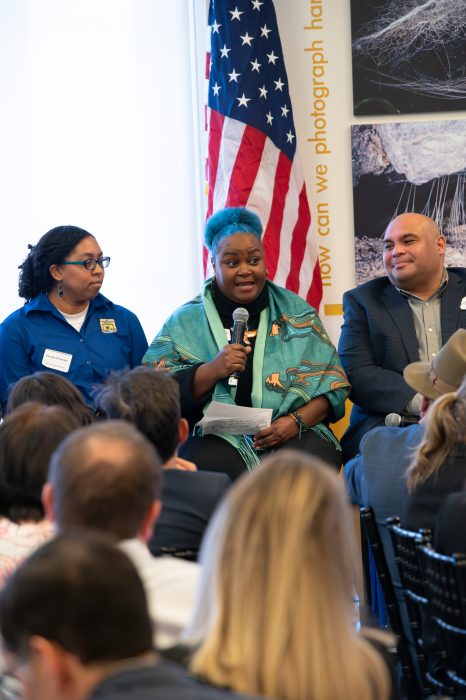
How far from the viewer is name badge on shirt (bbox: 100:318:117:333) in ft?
16.2

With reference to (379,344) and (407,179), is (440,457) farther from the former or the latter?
(407,179)

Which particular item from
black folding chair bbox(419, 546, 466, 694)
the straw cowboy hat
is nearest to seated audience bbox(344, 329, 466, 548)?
the straw cowboy hat

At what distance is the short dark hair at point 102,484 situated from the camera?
182 centimetres

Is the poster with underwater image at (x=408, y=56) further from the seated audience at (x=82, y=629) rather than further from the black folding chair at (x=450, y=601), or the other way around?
the seated audience at (x=82, y=629)

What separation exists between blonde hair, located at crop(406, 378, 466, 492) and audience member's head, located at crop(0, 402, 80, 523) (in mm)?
991

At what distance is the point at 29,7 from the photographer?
5.89 metres

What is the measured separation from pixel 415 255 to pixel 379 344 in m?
0.45

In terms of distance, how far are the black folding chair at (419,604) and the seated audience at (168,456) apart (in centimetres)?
50

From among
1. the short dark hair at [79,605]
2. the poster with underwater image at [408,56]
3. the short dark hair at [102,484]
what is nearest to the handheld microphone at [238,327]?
the poster with underwater image at [408,56]

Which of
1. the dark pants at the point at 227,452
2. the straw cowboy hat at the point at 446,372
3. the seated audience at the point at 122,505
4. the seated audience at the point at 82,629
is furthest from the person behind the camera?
the dark pants at the point at 227,452

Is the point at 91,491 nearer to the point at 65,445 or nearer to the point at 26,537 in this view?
the point at 65,445

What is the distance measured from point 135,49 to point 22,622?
5.11m

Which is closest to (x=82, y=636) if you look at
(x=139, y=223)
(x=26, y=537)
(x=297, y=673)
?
(x=297, y=673)

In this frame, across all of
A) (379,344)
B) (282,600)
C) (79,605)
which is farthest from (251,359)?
(79,605)
